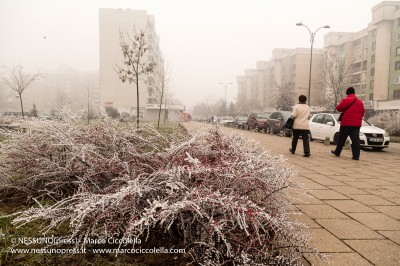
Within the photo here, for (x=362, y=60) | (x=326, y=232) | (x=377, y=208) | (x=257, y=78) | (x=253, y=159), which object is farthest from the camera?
(x=257, y=78)

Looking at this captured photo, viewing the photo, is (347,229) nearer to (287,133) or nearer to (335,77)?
(287,133)

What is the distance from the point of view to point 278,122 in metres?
20.2

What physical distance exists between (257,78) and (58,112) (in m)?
109

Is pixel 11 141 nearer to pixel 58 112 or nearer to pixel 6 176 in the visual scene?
pixel 6 176

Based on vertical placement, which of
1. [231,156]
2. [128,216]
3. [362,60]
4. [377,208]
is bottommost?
[377,208]

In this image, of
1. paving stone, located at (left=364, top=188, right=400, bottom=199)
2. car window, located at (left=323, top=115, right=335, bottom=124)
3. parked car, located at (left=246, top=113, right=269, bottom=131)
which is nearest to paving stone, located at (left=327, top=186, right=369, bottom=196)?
paving stone, located at (left=364, top=188, right=400, bottom=199)

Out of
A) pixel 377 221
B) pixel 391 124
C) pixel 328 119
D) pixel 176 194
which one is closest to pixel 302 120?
pixel 377 221

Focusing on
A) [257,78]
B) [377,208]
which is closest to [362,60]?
[257,78]

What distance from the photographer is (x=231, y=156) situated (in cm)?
282

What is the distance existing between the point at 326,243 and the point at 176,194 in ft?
4.57

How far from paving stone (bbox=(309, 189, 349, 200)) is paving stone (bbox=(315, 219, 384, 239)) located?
36.1 inches

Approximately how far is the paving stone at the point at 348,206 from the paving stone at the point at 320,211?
0.12 meters

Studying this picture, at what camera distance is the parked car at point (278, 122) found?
768 inches

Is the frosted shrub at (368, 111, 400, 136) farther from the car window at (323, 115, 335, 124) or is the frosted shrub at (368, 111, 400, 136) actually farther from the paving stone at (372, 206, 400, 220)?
the paving stone at (372, 206, 400, 220)
